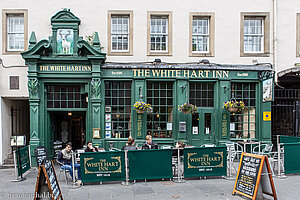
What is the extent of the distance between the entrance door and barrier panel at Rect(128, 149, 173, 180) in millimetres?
3896

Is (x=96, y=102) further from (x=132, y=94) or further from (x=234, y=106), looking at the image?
(x=234, y=106)

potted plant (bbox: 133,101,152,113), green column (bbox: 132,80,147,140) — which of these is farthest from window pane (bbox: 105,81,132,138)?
potted plant (bbox: 133,101,152,113)

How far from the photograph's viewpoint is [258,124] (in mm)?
12703

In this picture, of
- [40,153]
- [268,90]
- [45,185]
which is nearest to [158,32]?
[268,90]

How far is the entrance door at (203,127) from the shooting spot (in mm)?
12422

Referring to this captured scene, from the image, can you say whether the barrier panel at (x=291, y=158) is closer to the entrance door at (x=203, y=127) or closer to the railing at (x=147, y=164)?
the railing at (x=147, y=164)

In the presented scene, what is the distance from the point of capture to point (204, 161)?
8977mm

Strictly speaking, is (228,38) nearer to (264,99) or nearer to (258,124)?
(264,99)

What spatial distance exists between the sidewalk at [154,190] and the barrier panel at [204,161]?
0.91ft

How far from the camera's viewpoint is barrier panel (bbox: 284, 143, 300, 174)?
377 inches

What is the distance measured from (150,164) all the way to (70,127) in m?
6.57

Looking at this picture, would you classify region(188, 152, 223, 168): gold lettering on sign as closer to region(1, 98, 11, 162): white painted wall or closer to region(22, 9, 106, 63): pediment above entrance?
region(22, 9, 106, 63): pediment above entrance

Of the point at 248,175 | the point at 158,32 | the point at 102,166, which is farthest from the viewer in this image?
the point at 158,32

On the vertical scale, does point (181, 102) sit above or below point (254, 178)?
above
